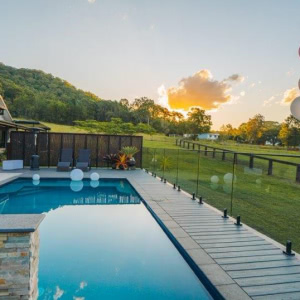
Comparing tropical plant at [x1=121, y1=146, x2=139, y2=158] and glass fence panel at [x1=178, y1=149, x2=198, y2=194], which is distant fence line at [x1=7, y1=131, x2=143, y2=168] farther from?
glass fence panel at [x1=178, y1=149, x2=198, y2=194]

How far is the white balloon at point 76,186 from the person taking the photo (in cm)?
946

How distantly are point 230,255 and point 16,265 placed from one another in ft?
8.80

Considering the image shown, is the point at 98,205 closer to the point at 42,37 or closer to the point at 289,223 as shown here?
the point at 289,223

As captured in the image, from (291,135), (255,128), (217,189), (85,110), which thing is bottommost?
(217,189)

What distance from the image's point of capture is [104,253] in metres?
4.48

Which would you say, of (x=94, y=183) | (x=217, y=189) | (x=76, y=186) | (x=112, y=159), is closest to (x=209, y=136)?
(x=112, y=159)

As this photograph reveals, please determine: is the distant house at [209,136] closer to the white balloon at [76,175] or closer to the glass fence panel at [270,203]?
the glass fence panel at [270,203]

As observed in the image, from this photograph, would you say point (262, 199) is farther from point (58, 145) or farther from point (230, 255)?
point (58, 145)

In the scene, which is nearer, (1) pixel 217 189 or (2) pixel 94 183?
(1) pixel 217 189

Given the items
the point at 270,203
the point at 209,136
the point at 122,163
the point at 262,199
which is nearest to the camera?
the point at 270,203

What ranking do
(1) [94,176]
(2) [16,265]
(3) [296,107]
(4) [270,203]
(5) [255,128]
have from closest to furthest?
(2) [16,265] → (3) [296,107] → (4) [270,203] → (1) [94,176] → (5) [255,128]

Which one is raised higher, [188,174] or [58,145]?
[58,145]

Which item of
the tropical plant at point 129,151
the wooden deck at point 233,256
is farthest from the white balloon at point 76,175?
the wooden deck at point 233,256

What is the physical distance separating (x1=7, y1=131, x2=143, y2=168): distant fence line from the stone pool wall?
38.4 feet
